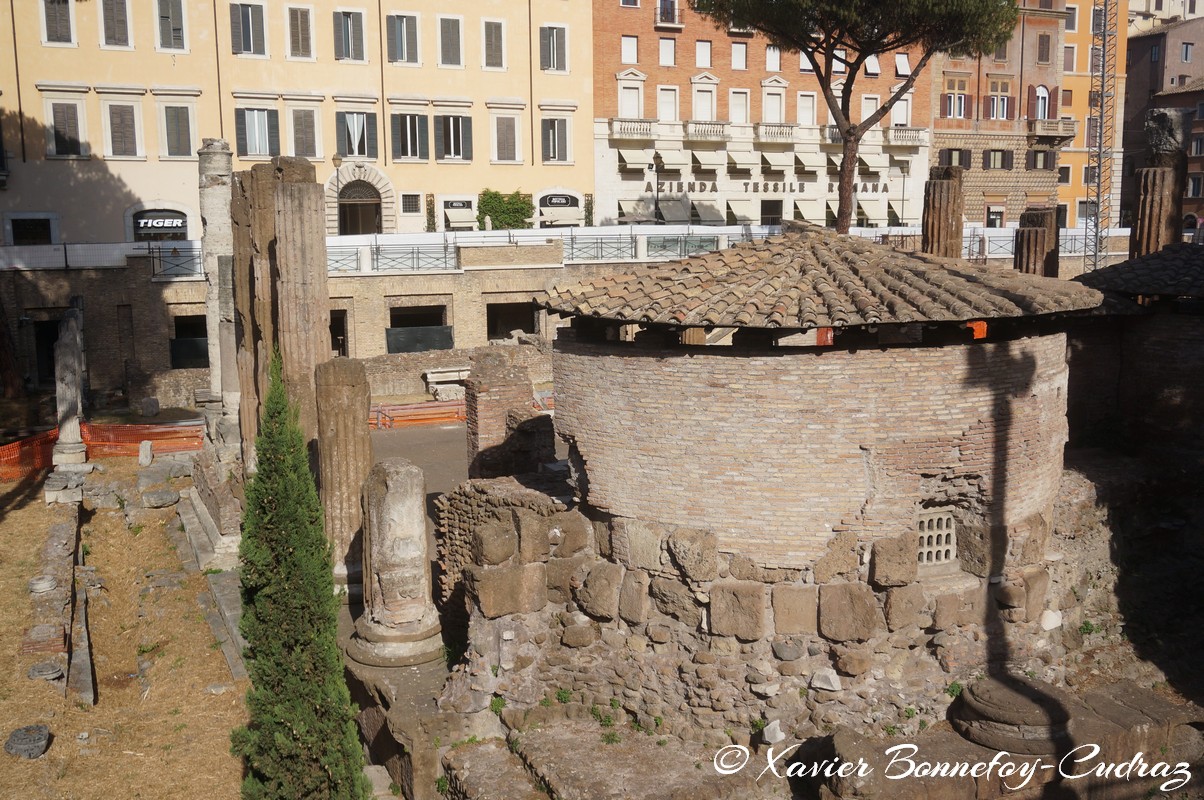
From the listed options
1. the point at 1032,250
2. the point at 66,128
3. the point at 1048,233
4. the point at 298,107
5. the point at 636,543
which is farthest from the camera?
the point at 298,107

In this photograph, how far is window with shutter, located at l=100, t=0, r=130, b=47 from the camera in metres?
31.2

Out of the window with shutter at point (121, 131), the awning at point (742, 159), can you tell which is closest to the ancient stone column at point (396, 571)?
the window with shutter at point (121, 131)

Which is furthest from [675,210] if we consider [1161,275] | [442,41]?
[1161,275]

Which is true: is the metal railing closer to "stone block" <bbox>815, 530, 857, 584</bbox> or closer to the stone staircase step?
the stone staircase step

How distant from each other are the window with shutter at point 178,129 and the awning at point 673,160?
1450cm

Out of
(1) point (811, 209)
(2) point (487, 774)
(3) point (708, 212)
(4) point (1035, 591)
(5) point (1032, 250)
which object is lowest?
(2) point (487, 774)

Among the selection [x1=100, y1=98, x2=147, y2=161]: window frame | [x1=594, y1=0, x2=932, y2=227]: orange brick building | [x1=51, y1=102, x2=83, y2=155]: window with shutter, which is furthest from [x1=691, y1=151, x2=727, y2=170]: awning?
[x1=51, y1=102, x2=83, y2=155]: window with shutter

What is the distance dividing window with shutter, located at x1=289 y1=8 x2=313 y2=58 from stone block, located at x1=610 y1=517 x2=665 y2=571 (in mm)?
27307

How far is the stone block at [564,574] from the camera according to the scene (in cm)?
977

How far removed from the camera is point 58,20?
30.7 meters

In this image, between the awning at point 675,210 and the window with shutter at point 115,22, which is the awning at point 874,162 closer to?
the awning at point 675,210

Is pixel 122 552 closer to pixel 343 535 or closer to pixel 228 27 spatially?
pixel 343 535

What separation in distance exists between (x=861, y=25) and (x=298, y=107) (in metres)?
16.9

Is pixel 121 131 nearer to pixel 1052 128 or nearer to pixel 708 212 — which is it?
pixel 708 212
